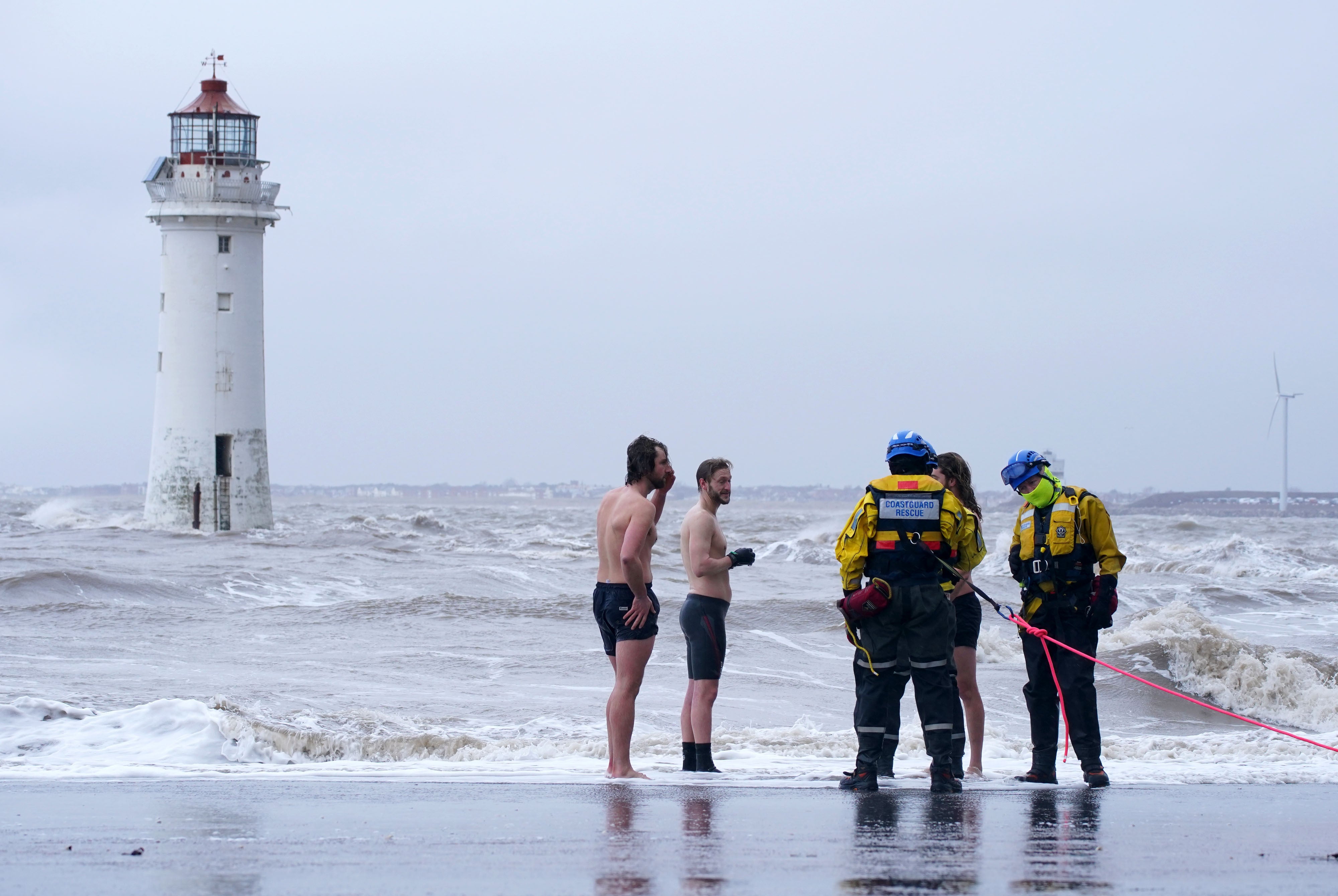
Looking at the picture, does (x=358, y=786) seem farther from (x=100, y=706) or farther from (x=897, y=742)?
(x=100, y=706)

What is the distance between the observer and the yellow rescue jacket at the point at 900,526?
21.9ft

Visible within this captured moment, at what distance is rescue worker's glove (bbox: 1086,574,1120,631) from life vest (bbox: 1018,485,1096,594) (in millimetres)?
87

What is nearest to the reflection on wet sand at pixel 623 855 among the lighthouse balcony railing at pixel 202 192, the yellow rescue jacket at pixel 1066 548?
the yellow rescue jacket at pixel 1066 548

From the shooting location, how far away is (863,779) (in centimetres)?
689

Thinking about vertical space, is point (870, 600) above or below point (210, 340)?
below

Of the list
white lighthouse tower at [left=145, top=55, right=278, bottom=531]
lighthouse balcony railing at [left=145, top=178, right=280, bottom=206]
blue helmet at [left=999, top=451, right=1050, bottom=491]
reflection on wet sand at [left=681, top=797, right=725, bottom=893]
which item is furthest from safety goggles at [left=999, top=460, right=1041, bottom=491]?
lighthouse balcony railing at [left=145, top=178, right=280, bottom=206]

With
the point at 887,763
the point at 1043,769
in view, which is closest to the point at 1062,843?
the point at 1043,769

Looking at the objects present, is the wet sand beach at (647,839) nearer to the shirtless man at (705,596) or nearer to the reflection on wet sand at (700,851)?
the reflection on wet sand at (700,851)

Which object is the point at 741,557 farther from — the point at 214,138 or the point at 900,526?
the point at 214,138

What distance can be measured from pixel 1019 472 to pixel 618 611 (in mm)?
2191

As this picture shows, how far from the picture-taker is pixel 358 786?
7.11 m

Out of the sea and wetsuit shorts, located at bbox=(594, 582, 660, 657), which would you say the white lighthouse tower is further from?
wetsuit shorts, located at bbox=(594, 582, 660, 657)

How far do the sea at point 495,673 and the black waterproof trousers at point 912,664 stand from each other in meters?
0.60

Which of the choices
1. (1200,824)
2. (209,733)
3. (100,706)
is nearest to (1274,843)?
(1200,824)
